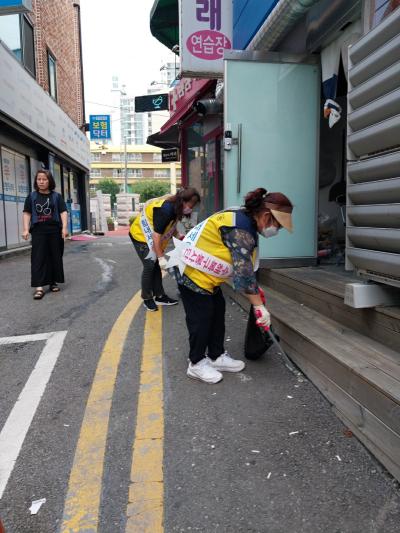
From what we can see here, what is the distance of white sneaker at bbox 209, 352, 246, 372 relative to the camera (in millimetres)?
3191

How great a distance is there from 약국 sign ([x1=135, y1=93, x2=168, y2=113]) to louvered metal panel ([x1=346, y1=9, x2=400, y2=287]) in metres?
11.8

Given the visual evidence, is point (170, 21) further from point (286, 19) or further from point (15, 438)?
point (15, 438)

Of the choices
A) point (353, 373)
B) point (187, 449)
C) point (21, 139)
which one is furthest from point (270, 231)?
point (21, 139)

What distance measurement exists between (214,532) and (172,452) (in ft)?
1.90

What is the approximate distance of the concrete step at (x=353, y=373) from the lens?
2020 mm

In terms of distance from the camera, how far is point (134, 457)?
2.15m

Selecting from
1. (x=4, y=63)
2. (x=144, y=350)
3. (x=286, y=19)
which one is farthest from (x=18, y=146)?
(x=144, y=350)

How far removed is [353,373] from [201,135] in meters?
9.05

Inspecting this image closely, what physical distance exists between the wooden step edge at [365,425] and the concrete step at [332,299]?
470 mm

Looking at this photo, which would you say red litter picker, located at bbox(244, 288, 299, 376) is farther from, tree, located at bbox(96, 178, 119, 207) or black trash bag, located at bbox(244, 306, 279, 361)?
tree, located at bbox(96, 178, 119, 207)

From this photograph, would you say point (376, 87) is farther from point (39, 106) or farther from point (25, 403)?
point (39, 106)

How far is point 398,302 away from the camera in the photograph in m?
2.77

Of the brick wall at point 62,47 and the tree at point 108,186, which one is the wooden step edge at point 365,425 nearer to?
the brick wall at point 62,47

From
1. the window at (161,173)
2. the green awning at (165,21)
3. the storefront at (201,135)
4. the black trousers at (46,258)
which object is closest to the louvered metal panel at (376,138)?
the black trousers at (46,258)
